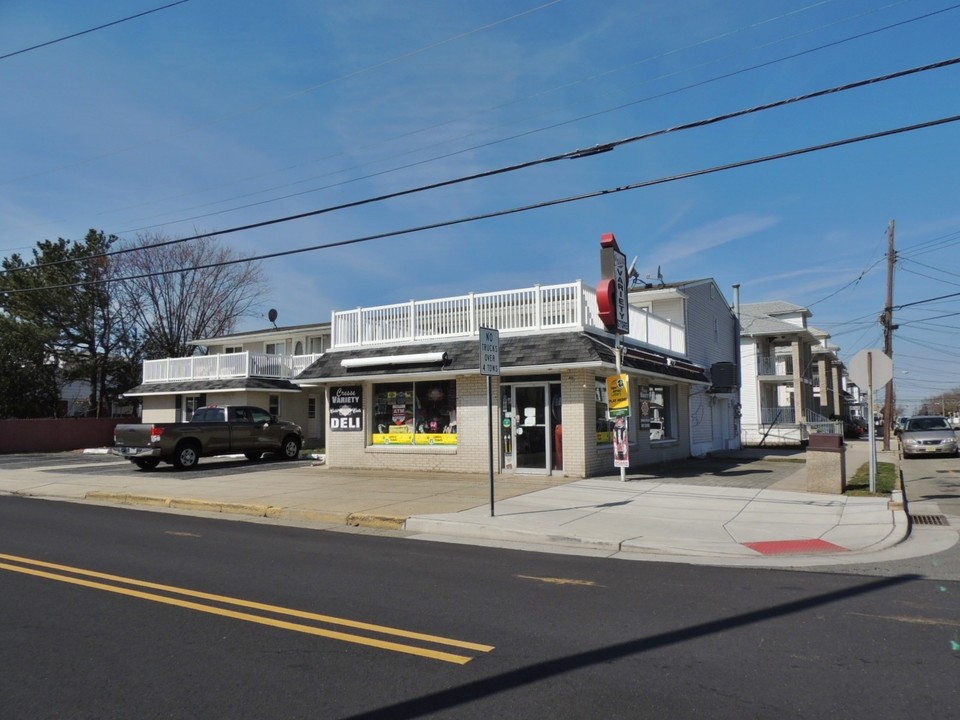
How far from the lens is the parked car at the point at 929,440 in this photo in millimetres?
27141

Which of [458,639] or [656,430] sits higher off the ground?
[656,430]

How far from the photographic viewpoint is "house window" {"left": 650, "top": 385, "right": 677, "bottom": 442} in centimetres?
2108

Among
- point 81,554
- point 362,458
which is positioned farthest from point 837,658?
point 362,458

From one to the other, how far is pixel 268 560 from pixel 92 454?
2771 centimetres

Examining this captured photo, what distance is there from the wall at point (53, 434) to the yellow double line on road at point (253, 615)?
30.8 meters

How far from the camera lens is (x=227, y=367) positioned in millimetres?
33688

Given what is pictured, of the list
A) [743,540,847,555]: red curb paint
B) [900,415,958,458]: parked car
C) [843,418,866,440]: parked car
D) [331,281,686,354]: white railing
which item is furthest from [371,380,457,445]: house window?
[843,418,866,440]: parked car

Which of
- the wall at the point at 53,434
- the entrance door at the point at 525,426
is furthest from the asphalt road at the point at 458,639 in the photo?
the wall at the point at 53,434

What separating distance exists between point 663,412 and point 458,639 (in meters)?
17.6

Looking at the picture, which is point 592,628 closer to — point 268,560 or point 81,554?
point 268,560

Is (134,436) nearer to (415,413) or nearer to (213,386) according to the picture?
(415,413)

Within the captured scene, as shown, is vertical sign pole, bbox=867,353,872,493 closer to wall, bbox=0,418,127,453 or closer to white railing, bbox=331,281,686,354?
white railing, bbox=331,281,686,354

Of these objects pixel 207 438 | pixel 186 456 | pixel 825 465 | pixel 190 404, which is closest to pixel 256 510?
pixel 186 456

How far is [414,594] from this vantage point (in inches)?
272
